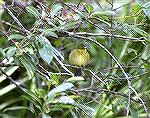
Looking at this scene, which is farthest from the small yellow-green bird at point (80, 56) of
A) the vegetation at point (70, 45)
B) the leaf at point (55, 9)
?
the leaf at point (55, 9)

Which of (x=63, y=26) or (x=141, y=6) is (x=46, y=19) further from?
(x=141, y=6)

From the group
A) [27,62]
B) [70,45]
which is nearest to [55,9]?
[27,62]

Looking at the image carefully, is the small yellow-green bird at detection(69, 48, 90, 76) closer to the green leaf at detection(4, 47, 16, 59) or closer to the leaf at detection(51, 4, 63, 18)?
the leaf at detection(51, 4, 63, 18)

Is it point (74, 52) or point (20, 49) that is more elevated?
point (20, 49)

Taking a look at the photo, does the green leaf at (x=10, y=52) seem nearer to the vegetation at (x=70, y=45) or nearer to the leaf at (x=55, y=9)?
the vegetation at (x=70, y=45)

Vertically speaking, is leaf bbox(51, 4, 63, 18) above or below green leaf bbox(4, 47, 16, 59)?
above

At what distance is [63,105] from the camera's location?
0.85 meters

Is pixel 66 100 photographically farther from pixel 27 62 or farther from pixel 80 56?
pixel 80 56

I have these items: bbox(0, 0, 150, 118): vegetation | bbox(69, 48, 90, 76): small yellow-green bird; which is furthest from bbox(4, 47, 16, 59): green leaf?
bbox(69, 48, 90, 76): small yellow-green bird

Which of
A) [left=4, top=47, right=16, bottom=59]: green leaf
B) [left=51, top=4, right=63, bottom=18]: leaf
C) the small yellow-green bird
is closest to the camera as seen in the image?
[left=4, top=47, right=16, bottom=59]: green leaf

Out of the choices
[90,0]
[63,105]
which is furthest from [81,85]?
[63,105]

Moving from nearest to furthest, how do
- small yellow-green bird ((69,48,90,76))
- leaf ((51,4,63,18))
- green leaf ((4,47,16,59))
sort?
green leaf ((4,47,16,59)) → leaf ((51,4,63,18)) → small yellow-green bird ((69,48,90,76))

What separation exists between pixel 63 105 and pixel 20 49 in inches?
6.7

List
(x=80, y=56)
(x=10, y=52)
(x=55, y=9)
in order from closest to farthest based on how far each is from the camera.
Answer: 1. (x=10, y=52)
2. (x=55, y=9)
3. (x=80, y=56)
